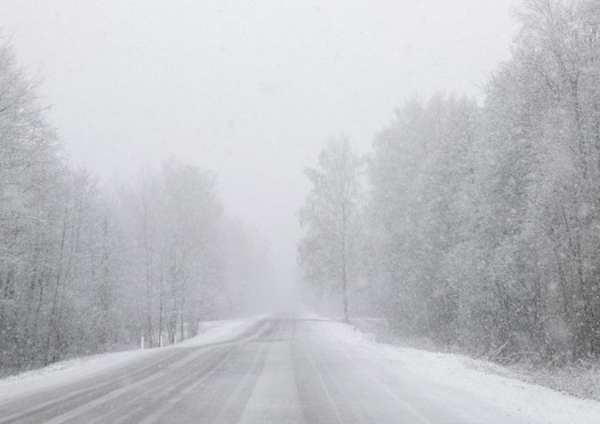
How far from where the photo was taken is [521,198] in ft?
71.6

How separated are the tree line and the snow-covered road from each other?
9.28 meters

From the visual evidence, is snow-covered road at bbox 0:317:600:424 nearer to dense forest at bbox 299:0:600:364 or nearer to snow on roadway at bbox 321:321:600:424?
snow on roadway at bbox 321:321:600:424

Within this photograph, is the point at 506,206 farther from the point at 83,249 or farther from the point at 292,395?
the point at 83,249

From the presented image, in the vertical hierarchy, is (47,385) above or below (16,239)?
below

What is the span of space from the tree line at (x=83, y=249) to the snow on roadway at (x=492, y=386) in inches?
527

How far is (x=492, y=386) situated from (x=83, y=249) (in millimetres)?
28129

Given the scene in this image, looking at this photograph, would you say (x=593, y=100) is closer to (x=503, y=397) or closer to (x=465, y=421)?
(x=503, y=397)

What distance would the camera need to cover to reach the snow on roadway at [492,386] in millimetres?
9516

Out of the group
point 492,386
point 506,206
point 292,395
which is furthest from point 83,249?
point 492,386

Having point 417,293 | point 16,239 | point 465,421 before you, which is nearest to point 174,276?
point 16,239

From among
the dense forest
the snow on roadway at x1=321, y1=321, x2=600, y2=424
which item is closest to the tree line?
the dense forest

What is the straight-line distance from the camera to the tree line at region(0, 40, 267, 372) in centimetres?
2177

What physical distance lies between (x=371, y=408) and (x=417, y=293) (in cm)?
2055

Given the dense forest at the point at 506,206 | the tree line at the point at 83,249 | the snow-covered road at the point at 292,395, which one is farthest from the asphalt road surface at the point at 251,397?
the tree line at the point at 83,249
